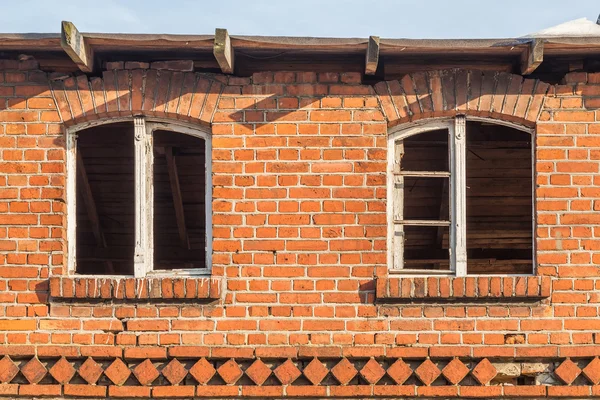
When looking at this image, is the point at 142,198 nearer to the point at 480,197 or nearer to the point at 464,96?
the point at 464,96

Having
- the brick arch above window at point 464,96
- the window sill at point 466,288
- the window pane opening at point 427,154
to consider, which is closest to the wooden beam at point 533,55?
the brick arch above window at point 464,96

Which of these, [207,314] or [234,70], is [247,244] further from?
[234,70]

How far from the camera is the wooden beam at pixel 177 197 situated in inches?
314

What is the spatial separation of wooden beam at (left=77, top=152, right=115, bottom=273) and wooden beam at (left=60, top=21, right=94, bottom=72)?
9.69 feet

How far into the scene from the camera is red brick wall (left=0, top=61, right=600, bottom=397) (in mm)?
5102

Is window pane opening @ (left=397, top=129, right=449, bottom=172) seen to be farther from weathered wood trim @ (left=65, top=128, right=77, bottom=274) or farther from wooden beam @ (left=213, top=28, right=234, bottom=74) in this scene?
weathered wood trim @ (left=65, top=128, right=77, bottom=274)

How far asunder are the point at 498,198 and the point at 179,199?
12.0 feet

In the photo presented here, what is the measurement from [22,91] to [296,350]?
8.99ft

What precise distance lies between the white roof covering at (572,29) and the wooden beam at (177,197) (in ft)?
13.5

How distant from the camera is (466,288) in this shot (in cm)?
510

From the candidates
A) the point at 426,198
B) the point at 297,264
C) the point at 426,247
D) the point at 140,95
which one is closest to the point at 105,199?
the point at 140,95

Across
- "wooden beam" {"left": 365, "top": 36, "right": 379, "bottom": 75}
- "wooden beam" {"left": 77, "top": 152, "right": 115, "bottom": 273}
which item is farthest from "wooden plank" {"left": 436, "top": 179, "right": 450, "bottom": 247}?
"wooden beam" {"left": 77, "top": 152, "right": 115, "bottom": 273}

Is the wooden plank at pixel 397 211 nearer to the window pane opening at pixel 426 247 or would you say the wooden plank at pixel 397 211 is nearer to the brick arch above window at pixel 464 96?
the brick arch above window at pixel 464 96

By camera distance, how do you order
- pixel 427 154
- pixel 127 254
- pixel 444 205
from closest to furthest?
pixel 427 154 → pixel 444 205 → pixel 127 254
